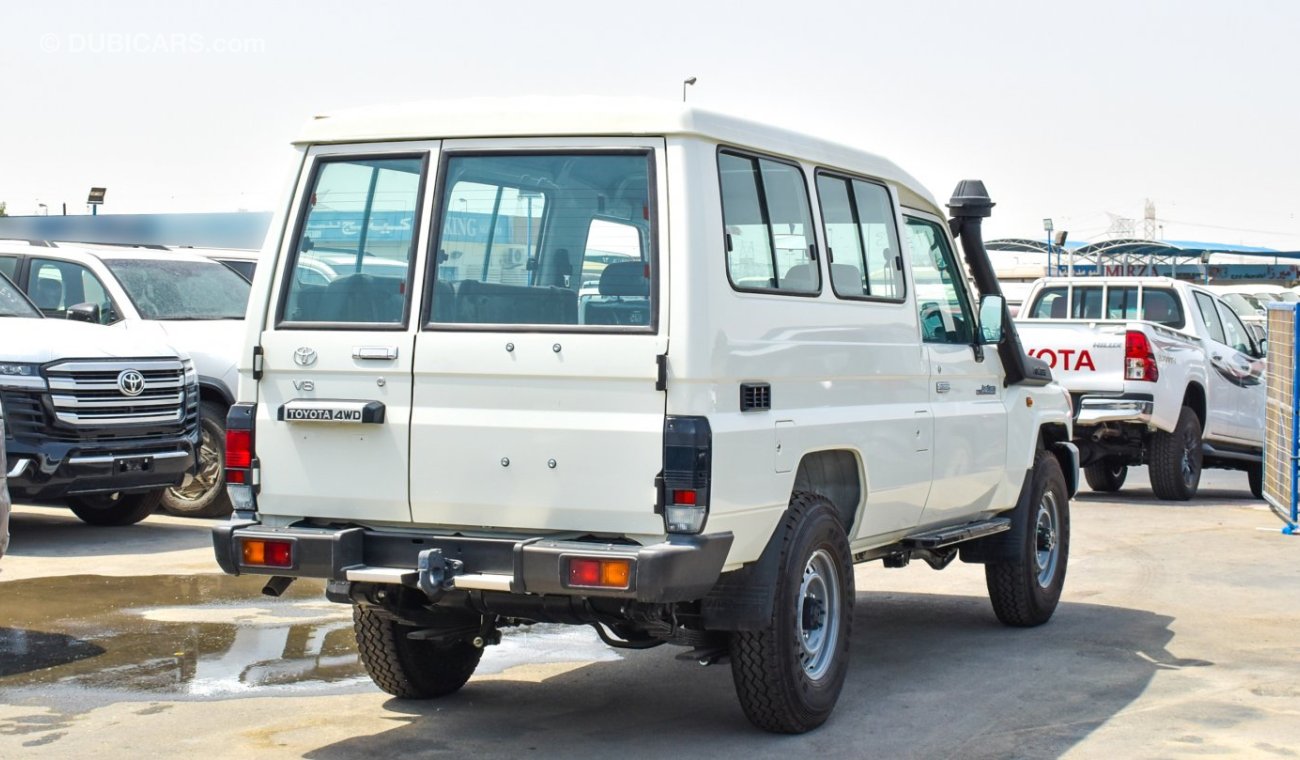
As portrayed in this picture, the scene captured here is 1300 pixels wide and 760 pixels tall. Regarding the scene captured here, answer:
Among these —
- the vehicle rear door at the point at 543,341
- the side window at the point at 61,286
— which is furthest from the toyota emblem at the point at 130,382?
the vehicle rear door at the point at 543,341

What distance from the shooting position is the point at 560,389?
19.3 feet

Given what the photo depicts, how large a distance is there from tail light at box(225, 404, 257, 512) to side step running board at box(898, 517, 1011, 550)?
309 cm

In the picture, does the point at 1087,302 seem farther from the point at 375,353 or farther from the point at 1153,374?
the point at 375,353

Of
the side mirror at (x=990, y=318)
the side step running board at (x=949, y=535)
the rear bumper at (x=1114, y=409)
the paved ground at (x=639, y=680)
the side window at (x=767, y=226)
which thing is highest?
the side window at (x=767, y=226)

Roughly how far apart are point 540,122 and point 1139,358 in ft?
32.9

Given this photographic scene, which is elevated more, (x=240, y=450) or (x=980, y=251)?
(x=980, y=251)

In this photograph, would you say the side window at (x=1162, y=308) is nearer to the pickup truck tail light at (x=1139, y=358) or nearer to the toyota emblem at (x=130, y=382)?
the pickup truck tail light at (x=1139, y=358)

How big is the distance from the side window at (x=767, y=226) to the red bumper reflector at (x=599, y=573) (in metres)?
1.15

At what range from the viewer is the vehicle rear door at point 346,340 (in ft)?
20.0

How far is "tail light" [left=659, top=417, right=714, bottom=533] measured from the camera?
566cm

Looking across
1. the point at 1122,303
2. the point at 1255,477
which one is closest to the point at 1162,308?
the point at 1122,303

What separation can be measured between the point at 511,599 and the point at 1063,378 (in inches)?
397

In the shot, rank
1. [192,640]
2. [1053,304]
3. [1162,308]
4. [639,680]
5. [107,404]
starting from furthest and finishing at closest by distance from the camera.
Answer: [1053,304]
[1162,308]
[107,404]
[192,640]
[639,680]

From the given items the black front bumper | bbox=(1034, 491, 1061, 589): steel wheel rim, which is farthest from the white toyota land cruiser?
the black front bumper
